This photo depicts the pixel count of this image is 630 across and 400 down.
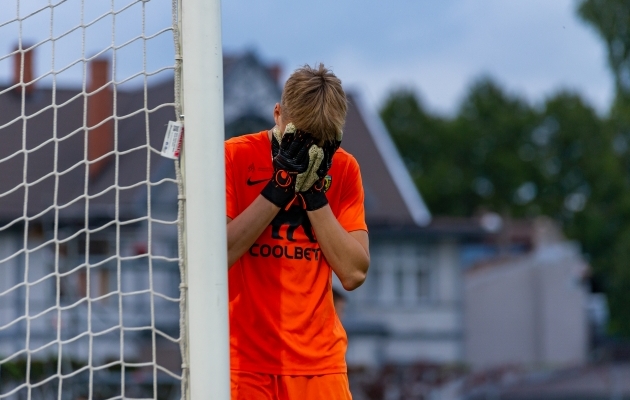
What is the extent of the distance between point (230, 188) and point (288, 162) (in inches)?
13.3

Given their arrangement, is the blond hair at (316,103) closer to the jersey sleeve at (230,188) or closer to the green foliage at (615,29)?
the jersey sleeve at (230,188)

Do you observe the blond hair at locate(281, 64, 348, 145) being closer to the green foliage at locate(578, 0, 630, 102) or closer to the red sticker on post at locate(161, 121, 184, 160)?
the red sticker on post at locate(161, 121, 184, 160)

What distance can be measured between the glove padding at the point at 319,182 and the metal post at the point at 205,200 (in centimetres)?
28

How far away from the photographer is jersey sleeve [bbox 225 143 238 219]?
11.4 ft

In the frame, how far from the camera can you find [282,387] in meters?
3.47

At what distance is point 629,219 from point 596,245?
1974 millimetres

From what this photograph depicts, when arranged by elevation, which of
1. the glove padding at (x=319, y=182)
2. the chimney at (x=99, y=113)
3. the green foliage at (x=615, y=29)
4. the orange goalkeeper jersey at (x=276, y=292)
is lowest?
the orange goalkeeper jersey at (x=276, y=292)

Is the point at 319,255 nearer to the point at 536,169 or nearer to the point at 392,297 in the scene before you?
the point at 392,297

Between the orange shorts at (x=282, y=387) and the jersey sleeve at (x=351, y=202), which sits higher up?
the jersey sleeve at (x=351, y=202)

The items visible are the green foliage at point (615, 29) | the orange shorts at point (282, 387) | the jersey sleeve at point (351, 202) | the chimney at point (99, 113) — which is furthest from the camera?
the green foliage at point (615, 29)

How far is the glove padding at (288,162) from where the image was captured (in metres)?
3.24

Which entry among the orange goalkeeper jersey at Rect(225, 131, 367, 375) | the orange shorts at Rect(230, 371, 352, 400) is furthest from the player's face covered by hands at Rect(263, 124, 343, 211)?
the orange shorts at Rect(230, 371, 352, 400)

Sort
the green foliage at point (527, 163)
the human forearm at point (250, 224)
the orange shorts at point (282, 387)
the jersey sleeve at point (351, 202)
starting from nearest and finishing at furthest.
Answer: the human forearm at point (250, 224) < the orange shorts at point (282, 387) < the jersey sleeve at point (351, 202) < the green foliage at point (527, 163)

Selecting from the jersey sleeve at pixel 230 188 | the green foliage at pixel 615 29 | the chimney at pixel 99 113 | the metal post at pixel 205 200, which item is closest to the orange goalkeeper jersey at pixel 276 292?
the jersey sleeve at pixel 230 188
